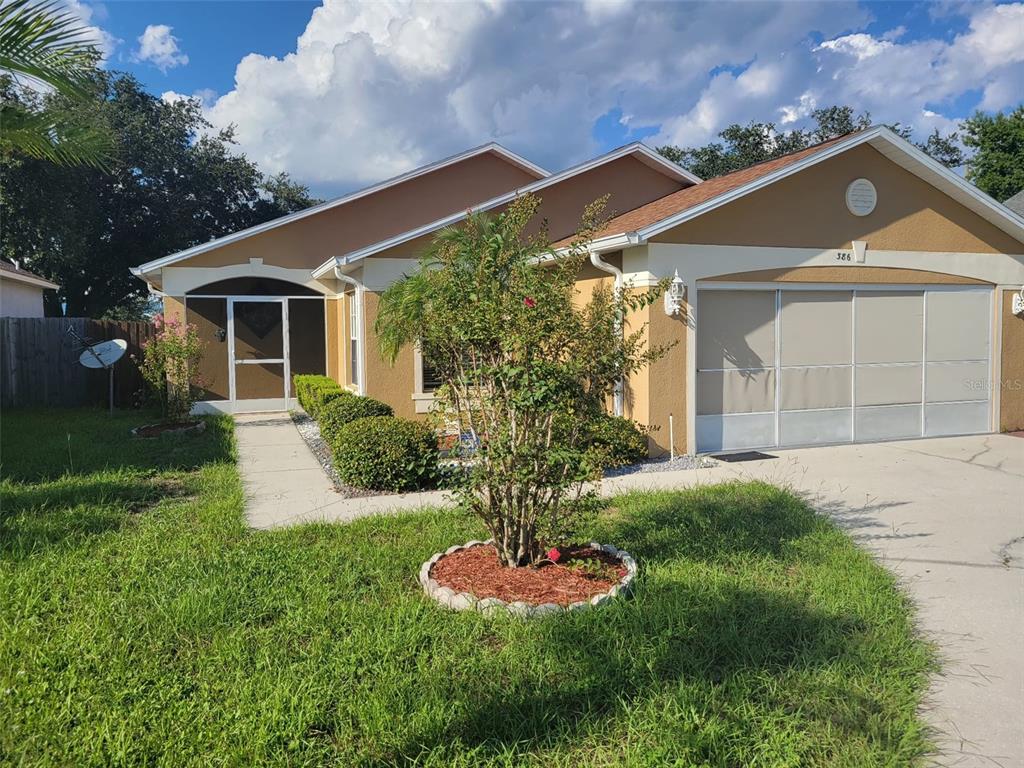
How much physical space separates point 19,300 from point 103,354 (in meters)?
8.66

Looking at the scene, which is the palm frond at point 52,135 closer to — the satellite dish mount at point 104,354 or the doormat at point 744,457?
→ the satellite dish mount at point 104,354

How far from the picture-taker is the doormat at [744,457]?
975cm

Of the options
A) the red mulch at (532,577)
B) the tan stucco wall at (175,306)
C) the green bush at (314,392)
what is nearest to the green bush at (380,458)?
the red mulch at (532,577)

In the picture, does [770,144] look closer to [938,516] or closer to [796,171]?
[796,171]

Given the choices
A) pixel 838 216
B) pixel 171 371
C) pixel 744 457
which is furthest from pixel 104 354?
pixel 838 216

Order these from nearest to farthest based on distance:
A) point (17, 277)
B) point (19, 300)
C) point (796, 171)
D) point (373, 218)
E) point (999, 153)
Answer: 1. point (796, 171)
2. point (373, 218)
3. point (17, 277)
4. point (19, 300)
5. point (999, 153)

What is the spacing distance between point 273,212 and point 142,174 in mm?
5517

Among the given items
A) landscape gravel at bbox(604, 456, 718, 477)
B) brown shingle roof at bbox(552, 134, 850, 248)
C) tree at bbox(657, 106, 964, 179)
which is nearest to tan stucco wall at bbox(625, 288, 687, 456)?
landscape gravel at bbox(604, 456, 718, 477)

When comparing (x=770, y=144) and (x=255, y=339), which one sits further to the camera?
(x=770, y=144)

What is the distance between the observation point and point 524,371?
15.5 ft

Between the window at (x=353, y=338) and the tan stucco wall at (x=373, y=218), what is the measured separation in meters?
1.94

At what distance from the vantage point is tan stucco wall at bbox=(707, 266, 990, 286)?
33.0 feet

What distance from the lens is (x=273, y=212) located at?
109ft

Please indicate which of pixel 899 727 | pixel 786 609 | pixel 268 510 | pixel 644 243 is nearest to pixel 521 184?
pixel 644 243
